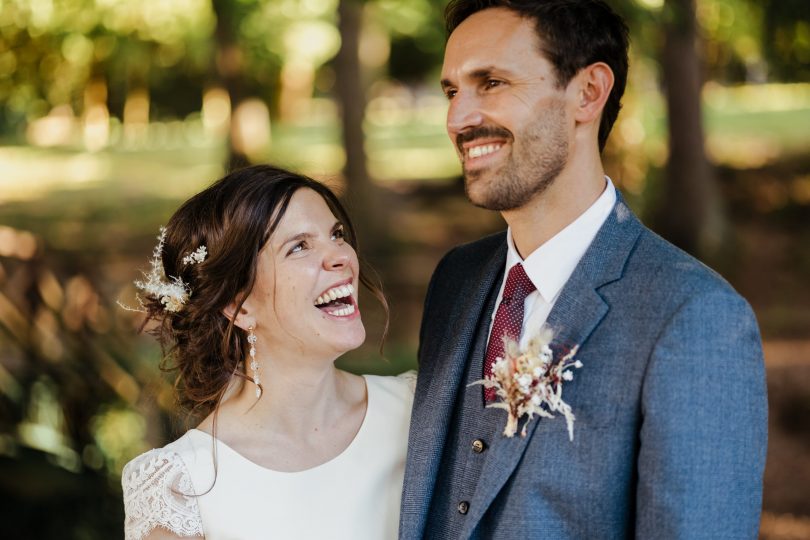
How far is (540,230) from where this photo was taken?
2352 mm

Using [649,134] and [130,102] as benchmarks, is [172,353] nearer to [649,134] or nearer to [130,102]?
[649,134]

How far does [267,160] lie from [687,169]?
18.5ft

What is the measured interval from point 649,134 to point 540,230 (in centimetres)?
930

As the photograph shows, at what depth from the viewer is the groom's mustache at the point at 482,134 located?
2.29m

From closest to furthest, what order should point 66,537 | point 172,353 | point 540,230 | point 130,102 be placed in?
point 540,230
point 172,353
point 66,537
point 130,102

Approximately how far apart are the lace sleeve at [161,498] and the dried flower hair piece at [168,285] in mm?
445

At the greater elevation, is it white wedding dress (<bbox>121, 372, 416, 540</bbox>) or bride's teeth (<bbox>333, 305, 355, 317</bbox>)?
bride's teeth (<bbox>333, 305, 355, 317</bbox>)

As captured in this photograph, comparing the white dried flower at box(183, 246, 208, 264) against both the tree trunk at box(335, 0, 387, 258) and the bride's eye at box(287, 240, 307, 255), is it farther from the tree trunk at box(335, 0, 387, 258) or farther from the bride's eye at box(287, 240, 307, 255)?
the tree trunk at box(335, 0, 387, 258)

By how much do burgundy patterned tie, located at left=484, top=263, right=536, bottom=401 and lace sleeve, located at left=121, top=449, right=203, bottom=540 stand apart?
35.3 inches

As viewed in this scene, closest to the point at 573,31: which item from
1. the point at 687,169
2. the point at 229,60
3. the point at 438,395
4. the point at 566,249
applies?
the point at 566,249

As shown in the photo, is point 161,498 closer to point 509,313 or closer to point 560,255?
point 509,313

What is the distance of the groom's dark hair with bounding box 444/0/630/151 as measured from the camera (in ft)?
7.65

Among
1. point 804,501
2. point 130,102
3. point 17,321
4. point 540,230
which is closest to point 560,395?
point 540,230

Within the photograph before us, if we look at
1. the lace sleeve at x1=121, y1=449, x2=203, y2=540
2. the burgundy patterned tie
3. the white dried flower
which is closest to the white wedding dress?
the lace sleeve at x1=121, y1=449, x2=203, y2=540
